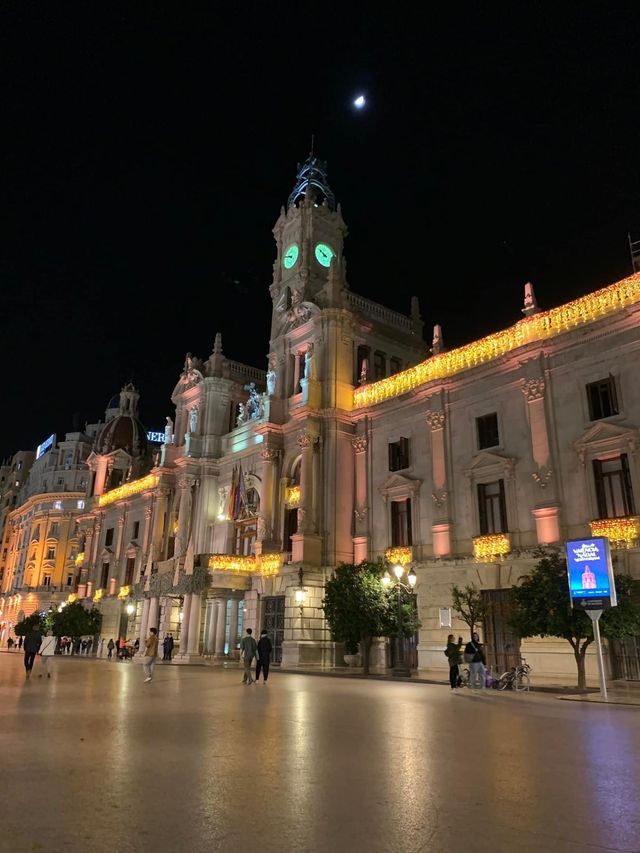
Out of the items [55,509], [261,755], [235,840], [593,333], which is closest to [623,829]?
[235,840]

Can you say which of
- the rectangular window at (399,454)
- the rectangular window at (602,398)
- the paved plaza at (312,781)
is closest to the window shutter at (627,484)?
the rectangular window at (602,398)

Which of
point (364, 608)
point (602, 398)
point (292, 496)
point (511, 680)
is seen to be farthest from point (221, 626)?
point (602, 398)

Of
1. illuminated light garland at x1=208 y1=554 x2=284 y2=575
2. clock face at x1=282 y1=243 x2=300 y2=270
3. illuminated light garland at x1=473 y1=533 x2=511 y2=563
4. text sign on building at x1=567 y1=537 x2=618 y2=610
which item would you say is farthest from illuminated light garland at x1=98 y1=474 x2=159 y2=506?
text sign on building at x1=567 y1=537 x2=618 y2=610

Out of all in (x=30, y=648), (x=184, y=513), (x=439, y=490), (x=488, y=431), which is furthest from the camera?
(x=184, y=513)

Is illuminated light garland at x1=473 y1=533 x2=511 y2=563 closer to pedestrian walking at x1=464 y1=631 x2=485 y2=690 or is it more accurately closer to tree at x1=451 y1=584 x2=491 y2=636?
tree at x1=451 y1=584 x2=491 y2=636

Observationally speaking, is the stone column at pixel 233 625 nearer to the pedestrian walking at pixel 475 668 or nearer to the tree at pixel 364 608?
the tree at pixel 364 608

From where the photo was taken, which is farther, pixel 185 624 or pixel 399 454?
pixel 185 624

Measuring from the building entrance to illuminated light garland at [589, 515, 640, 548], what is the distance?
18.9 metres

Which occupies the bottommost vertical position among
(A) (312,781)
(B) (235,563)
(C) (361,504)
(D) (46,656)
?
(D) (46,656)

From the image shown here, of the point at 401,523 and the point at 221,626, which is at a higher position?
the point at 401,523

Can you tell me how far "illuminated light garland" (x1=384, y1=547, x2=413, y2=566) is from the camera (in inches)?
1287

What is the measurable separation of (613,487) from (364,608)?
39.4ft

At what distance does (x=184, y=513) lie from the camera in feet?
159

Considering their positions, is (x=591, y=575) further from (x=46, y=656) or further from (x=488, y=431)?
(x=46, y=656)
